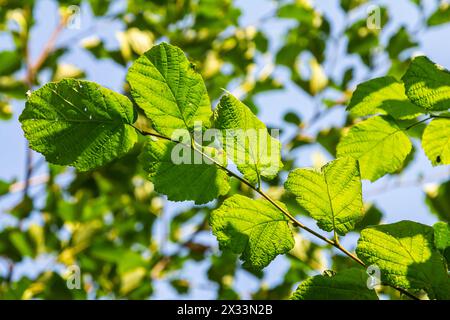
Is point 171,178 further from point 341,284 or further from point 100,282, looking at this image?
point 100,282

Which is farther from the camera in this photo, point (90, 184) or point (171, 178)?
point (90, 184)

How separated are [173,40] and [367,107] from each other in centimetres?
121

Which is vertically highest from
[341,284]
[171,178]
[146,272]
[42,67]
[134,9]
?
[134,9]

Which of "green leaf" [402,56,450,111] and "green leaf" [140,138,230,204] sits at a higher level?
"green leaf" [402,56,450,111]

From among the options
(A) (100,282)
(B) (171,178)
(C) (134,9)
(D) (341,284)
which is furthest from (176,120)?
(C) (134,9)

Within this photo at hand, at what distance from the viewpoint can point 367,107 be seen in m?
0.74

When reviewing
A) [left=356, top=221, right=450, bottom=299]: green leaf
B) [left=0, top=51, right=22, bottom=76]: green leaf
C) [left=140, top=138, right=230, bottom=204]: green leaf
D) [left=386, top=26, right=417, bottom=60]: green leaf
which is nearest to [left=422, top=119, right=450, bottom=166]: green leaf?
[left=356, top=221, right=450, bottom=299]: green leaf

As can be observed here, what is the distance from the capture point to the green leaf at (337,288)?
22.4 inches

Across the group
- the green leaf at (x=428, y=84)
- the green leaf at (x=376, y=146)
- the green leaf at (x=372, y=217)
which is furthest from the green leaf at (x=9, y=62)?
the green leaf at (x=428, y=84)

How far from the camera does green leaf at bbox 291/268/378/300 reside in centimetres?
57

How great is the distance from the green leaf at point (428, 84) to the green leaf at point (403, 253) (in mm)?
150

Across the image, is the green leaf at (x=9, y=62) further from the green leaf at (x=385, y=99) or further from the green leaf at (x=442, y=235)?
the green leaf at (x=442, y=235)

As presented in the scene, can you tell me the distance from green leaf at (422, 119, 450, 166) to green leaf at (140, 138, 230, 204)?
0.29 m

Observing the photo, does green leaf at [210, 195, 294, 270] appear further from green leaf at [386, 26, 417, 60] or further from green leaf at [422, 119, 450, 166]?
green leaf at [386, 26, 417, 60]
